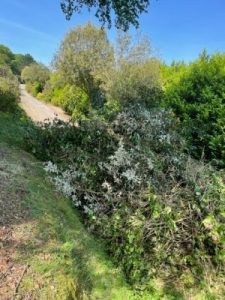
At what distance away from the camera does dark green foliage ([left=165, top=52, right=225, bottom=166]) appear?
810 centimetres

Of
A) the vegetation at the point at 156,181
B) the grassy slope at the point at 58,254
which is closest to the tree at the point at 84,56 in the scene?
the vegetation at the point at 156,181

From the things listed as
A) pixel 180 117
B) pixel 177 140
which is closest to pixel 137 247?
pixel 177 140

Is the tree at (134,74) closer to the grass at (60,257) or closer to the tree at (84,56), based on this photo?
the tree at (84,56)

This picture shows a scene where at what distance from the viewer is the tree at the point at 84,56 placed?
22.7 metres

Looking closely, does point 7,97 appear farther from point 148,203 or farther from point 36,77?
point 36,77

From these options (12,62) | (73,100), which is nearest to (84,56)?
(73,100)

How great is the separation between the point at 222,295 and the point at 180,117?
6028 millimetres

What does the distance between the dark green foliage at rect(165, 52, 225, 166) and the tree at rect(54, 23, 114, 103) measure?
13217 mm

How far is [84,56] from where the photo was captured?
912 inches

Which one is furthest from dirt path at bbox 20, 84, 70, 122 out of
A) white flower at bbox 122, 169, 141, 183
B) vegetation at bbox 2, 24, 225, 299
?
white flower at bbox 122, 169, 141, 183

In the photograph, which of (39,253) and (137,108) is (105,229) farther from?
(137,108)

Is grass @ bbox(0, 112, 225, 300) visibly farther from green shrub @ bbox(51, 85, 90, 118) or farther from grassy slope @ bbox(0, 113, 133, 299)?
green shrub @ bbox(51, 85, 90, 118)

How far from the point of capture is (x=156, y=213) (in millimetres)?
4047

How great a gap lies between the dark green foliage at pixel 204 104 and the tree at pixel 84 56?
43.4ft
